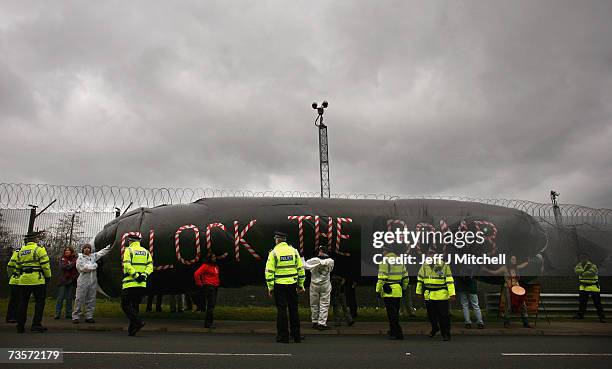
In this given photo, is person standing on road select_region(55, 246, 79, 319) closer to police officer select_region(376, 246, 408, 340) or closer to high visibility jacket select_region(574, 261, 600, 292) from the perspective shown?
police officer select_region(376, 246, 408, 340)

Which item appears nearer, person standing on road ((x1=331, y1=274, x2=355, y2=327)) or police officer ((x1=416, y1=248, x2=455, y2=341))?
police officer ((x1=416, y1=248, x2=455, y2=341))

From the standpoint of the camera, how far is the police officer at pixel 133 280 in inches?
356

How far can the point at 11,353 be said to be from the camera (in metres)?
6.75

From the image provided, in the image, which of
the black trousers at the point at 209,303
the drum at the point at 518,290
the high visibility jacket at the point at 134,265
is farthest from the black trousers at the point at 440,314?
the high visibility jacket at the point at 134,265

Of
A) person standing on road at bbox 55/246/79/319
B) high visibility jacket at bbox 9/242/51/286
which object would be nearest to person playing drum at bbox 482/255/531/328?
high visibility jacket at bbox 9/242/51/286

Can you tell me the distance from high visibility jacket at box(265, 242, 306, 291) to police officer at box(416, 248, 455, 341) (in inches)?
102

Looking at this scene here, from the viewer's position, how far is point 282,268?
28.2ft

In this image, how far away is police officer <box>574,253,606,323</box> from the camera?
13125 mm

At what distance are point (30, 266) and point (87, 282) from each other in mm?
1895

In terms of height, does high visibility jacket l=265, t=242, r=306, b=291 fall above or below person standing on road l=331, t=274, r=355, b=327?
above

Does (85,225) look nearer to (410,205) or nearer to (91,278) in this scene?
(91,278)

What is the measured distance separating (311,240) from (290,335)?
273 cm

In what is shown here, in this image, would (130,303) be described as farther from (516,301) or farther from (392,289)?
(516,301)

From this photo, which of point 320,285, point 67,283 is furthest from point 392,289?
point 67,283
